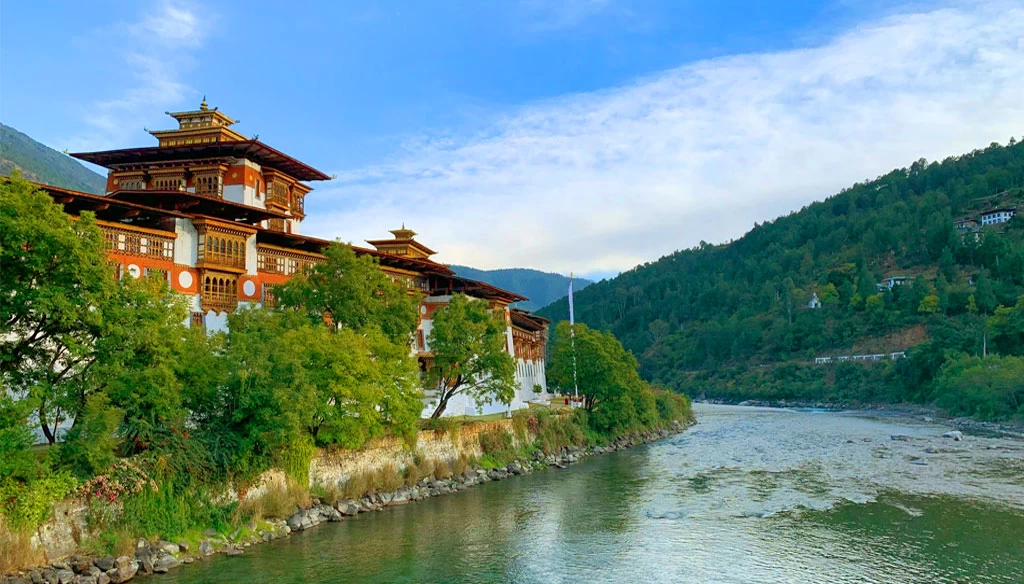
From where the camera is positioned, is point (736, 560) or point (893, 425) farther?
point (893, 425)

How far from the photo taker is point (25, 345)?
17359mm

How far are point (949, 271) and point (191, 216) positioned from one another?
100111mm

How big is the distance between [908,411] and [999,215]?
2279 inches

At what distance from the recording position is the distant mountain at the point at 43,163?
108 m

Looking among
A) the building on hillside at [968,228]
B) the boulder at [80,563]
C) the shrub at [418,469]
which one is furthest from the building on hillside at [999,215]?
the boulder at [80,563]

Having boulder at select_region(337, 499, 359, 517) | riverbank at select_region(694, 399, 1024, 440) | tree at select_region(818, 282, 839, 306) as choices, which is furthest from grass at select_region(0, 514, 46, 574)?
tree at select_region(818, 282, 839, 306)

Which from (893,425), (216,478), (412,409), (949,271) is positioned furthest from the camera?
(949,271)

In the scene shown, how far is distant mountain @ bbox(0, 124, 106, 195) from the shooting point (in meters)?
108

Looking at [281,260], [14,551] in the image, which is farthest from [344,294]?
[14,551]

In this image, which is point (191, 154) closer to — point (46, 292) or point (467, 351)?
point (467, 351)

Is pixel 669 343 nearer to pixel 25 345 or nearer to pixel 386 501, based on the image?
pixel 386 501

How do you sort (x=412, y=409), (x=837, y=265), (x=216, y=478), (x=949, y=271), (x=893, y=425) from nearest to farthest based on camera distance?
(x=216, y=478) < (x=412, y=409) < (x=893, y=425) < (x=949, y=271) < (x=837, y=265)

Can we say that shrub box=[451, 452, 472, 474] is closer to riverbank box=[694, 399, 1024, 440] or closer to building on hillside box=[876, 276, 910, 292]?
riverbank box=[694, 399, 1024, 440]

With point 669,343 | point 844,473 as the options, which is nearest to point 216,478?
point 844,473
